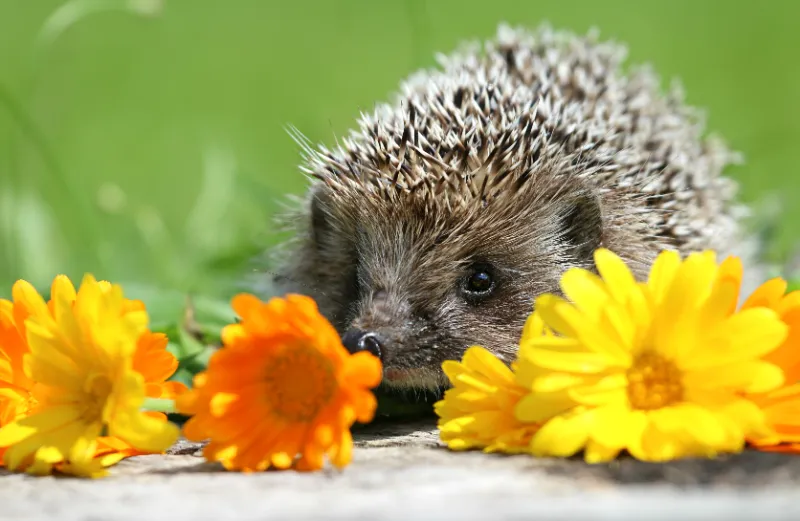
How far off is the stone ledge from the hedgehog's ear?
1101 mm

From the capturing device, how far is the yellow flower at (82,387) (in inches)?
80.2

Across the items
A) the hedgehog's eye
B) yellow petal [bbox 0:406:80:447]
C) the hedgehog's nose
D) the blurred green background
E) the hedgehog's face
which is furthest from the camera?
the blurred green background

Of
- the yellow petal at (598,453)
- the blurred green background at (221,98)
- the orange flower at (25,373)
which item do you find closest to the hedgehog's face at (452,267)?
the orange flower at (25,373)

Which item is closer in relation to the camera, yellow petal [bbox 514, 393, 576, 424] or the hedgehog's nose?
yellow petal [bbox 514, 393, 576, 424]

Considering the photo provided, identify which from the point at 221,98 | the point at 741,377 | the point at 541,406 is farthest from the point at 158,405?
the point at 221,98

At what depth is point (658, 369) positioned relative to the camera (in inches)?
79.6

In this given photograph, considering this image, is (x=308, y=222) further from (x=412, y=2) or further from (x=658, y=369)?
(x=658, y=369)

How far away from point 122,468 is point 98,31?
277 inches

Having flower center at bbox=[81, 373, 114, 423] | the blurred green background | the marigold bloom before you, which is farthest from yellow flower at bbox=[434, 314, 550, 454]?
the blurred green background

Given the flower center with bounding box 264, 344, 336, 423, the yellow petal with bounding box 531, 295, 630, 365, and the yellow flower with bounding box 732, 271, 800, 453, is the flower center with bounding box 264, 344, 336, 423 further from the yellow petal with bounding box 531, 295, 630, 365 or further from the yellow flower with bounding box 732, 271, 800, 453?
the yellow flower with bounding box 732, 271, 800, 453

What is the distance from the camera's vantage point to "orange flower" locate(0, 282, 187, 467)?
7.14 ft

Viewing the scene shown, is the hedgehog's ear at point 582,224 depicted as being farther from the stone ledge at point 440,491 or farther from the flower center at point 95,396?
the flower center at point 95,396

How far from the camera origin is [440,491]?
1.73 meters

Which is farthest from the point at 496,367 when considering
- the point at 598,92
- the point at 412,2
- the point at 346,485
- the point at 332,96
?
the point at 332,96
